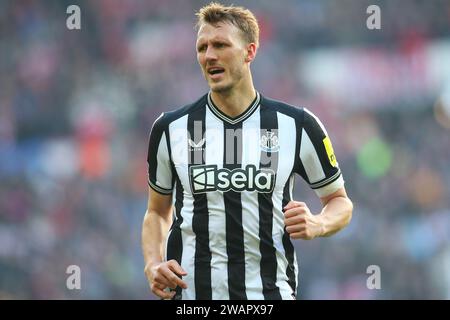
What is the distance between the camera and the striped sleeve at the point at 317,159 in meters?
4.45

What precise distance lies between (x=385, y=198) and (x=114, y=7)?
5740 mm

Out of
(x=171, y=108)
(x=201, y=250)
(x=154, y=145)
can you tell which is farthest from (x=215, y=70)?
(x=171, y=108)

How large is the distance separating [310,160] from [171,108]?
872 centimetres

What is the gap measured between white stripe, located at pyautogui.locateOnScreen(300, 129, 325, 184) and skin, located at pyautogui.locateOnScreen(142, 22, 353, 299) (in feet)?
0.44

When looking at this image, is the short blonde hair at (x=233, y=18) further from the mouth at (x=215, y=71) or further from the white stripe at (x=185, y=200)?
the white stripe at (x=185, y=200)

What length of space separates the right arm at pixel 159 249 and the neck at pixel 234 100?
1.68 ft

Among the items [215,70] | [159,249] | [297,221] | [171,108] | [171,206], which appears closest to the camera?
[297,221]

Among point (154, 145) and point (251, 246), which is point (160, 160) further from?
point (251, 246)

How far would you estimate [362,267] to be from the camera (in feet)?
36.3

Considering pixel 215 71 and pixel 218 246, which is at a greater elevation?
pixel 215 71

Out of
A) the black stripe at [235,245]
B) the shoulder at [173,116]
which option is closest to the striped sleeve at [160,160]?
the shoulder at [173,116]

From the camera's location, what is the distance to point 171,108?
13.1 meters
